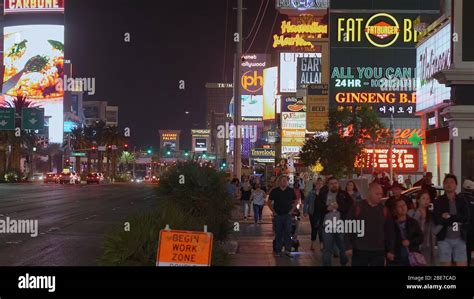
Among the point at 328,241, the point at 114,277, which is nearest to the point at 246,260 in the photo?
the point at 328,241

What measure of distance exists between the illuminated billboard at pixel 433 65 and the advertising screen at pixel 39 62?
101716 mm

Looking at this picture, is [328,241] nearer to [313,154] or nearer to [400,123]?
[313,154]

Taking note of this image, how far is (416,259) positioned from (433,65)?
30809 millimetres

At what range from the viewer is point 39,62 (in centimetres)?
13388

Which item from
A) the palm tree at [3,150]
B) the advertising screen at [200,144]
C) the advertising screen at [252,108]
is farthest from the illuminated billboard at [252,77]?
the advertising screen at [200,144]

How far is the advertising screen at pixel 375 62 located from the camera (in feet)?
203

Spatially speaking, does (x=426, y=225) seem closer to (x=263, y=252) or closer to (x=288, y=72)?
(x=263, y=252)

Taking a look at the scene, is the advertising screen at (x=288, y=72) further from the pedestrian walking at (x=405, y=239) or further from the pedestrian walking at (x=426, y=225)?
the pedestrian walking at (x=405, y=239)

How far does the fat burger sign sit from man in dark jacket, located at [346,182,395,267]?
13348 centimetres

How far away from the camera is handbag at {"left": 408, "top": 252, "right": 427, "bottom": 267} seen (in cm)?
974

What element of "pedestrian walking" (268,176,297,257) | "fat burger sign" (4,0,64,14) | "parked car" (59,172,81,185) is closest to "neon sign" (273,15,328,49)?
"parked car" (59,172,81,185)

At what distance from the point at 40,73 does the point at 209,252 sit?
13116 cm

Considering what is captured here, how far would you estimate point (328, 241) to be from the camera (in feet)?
41.5

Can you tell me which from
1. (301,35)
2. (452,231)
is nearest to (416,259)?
(452,231)
